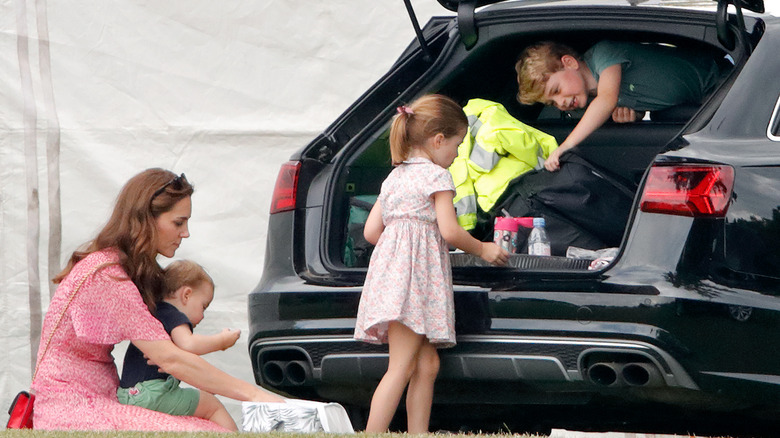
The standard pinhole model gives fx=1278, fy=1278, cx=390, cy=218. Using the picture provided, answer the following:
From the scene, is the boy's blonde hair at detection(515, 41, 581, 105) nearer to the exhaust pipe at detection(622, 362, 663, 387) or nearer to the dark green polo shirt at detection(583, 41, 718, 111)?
the dark green polo shirt at detection(583, 41, 718, 111)

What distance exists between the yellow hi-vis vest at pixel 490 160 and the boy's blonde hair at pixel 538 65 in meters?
0.18

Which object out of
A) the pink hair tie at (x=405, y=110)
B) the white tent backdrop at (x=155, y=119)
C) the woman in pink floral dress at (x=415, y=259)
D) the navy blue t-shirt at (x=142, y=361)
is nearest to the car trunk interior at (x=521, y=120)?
the woman in pink floral dress at (x=415, y=259)

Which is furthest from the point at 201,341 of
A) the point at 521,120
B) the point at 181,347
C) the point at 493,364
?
the point at 521,120

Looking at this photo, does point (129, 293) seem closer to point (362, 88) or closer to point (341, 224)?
point (341, 224)

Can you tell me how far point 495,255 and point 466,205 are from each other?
605mm

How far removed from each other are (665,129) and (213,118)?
2.71 m

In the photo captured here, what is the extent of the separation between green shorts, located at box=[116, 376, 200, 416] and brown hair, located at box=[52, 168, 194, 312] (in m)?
0.25

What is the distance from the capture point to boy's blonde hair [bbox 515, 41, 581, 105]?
470 centimetres

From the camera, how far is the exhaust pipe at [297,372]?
13.6 feet

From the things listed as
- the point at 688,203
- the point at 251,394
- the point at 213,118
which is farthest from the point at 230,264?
the point at 688,203

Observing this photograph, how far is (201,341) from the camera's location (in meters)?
4.05

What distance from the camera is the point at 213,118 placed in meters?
6.76

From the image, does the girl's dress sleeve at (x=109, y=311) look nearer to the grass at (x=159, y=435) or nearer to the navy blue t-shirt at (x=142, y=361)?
the navy blue t-shirt at (x=142, y=361)

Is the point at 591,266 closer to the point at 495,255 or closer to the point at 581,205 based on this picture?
the point at 495,255
